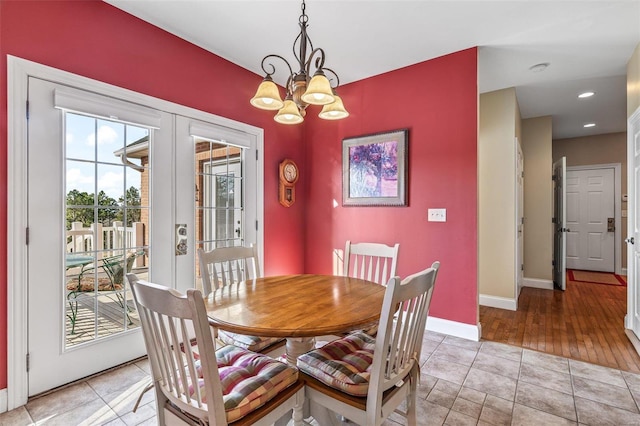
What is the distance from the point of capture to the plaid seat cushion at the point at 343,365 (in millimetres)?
1254

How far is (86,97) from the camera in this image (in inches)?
81.7

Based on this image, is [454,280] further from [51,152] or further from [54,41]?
[54,41]

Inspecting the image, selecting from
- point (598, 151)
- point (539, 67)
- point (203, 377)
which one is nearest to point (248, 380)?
point (203, 377)

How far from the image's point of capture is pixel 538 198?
185 inches

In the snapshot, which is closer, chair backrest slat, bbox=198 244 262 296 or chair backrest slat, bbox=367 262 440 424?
chair backrest slat, bbox=367 262 440 424

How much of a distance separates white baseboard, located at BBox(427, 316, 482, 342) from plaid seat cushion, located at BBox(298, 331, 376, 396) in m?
1.70

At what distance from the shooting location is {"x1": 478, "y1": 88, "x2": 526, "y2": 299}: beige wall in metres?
3.66

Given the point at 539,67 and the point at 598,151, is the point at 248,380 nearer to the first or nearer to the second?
the point at 539,67

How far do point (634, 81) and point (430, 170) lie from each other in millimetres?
1971

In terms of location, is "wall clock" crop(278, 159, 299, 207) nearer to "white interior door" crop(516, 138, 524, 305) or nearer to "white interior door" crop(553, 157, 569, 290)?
"white interior door" crop(516, 138, 524, 305)

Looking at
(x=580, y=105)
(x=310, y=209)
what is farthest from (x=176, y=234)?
(x=580, y=105)

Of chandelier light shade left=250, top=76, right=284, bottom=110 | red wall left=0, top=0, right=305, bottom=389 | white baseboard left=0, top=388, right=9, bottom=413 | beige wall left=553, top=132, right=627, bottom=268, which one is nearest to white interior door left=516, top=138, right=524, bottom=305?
beige wall left=553, top=132, right=627, bottom=268

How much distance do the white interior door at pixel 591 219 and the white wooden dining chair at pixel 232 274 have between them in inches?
264

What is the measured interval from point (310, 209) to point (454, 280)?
6.17ft
